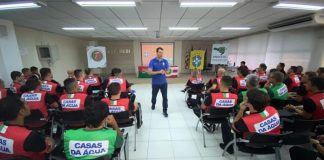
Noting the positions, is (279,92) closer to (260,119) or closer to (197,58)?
(260,119)

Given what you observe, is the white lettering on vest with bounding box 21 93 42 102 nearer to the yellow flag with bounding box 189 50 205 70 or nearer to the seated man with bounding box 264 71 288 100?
the seated man with bounding box 264 71 288 100

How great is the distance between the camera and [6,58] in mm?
4062

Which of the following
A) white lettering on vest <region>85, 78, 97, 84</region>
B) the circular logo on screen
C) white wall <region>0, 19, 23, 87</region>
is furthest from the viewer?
the circular logo on screen

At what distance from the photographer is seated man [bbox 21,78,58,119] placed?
7.69 ft

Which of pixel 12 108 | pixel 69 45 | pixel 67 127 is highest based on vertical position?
pixel 69 45

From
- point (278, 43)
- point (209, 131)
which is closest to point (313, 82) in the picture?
point (209, 131)

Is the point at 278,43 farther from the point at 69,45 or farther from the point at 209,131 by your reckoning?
the point at 69,45

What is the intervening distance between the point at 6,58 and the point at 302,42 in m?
8.36

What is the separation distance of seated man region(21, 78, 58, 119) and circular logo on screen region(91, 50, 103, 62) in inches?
209

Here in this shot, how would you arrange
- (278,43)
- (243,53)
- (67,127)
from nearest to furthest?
(67,127), (278,43), (243,53)

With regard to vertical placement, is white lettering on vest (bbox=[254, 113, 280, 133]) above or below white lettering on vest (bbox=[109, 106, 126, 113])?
above

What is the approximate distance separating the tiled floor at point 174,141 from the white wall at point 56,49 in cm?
467

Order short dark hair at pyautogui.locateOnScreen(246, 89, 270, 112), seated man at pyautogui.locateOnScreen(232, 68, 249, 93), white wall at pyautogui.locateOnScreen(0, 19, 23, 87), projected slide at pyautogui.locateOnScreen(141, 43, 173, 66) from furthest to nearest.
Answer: projected slide at pyautogui.locateOnScreen(141, 43, 173, 66)
white wall at pyautogui.locateOnScreen(0, 19, 23, 87)
seated man at pyautogui.locateOnScreen(232, 68, 249, 93)
short dark hair at pyautogui.locateOnScreen(246, 89, 270, 112)

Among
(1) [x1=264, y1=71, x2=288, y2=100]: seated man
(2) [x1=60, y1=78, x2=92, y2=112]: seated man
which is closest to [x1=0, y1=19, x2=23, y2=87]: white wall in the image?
(2) [x1=60, y1=78, x2=92, y2=112]: seated man
